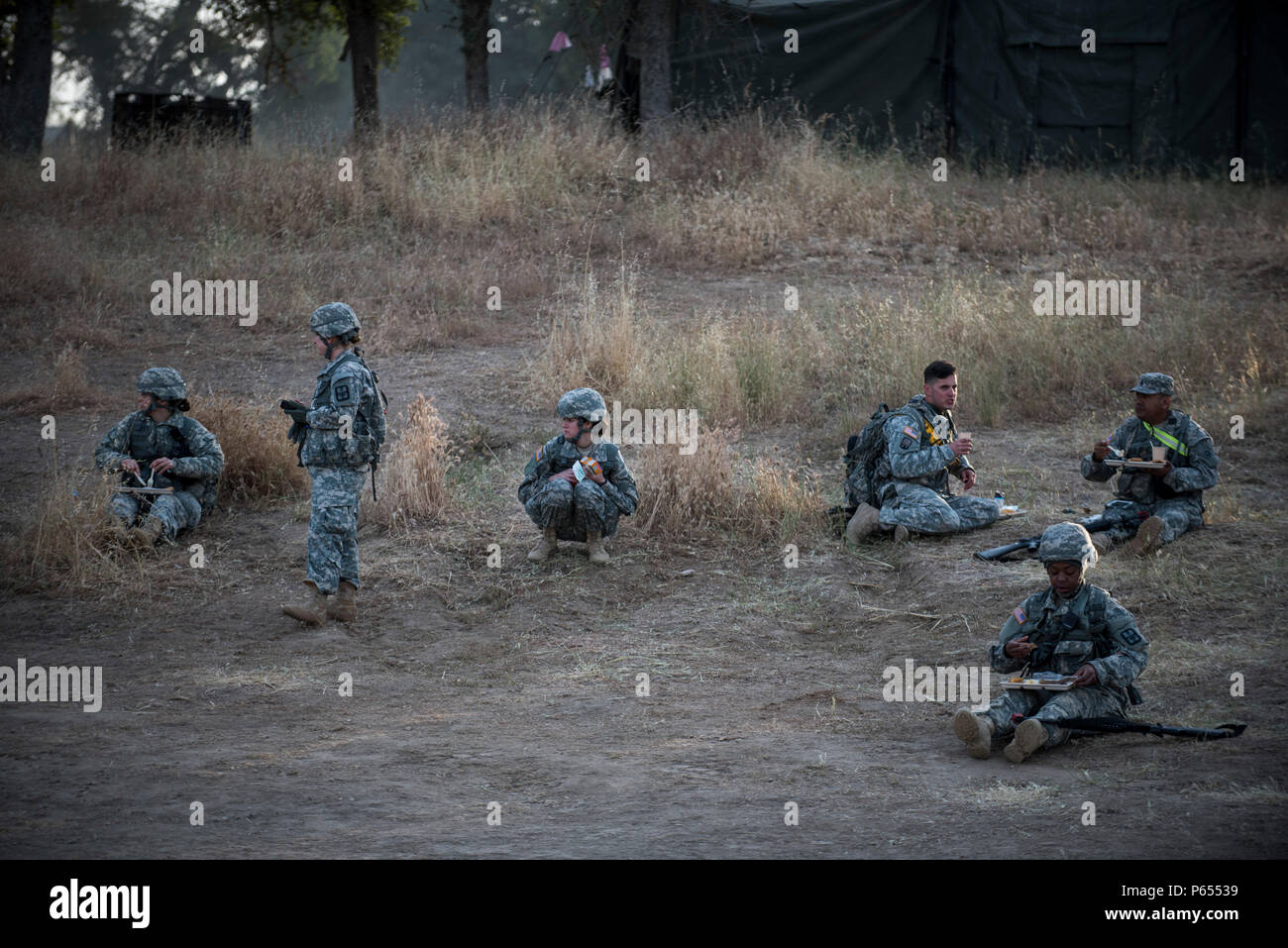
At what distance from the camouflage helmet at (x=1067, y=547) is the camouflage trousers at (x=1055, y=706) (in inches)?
21.7

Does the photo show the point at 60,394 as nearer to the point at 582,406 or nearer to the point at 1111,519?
the point at 582,406

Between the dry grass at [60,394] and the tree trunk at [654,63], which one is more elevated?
the tree trunk at [654,63]

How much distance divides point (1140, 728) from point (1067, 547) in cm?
81

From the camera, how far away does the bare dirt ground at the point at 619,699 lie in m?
4.89

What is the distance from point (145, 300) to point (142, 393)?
18.0ft

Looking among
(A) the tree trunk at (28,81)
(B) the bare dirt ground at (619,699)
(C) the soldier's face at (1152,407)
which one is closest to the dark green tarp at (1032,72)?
(B) the bare dirt ground at (619,699)

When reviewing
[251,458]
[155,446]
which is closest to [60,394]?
[251,458]

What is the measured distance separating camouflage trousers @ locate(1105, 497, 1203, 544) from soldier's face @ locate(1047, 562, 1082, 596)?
9.42ft

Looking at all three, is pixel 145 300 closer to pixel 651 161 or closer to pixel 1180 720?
pixel 651 161

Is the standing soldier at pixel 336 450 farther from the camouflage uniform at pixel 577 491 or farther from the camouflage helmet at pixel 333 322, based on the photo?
the camouflage uniform at pixel 577 491

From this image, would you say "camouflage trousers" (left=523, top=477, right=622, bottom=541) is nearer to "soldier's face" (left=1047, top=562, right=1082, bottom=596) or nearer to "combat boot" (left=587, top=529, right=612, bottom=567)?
"combat boot" (left=587, top=529, right=612, bottom=567)

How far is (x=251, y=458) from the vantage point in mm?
10234

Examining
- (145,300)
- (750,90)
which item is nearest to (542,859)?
(145,300)

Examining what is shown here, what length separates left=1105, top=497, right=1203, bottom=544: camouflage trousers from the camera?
853 cm
